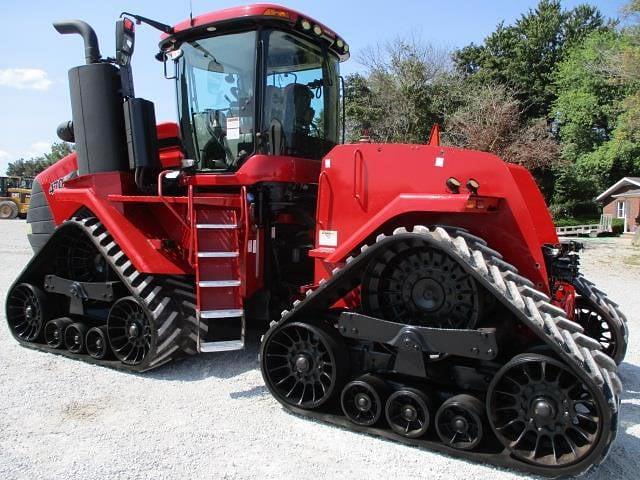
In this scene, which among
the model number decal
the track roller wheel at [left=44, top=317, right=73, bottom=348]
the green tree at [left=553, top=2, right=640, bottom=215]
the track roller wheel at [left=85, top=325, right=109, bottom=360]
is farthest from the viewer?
the green tree at [left=553, top=2, right=640, bottom=215]

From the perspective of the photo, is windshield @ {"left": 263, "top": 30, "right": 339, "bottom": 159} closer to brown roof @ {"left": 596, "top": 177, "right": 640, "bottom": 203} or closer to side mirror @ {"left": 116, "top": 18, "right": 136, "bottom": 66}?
side mirror @ {"left": 116, "top": 18, "right": 136, "bottom": 66}

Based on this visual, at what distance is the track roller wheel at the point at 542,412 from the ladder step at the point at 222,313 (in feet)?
7.12

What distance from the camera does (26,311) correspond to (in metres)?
5.67

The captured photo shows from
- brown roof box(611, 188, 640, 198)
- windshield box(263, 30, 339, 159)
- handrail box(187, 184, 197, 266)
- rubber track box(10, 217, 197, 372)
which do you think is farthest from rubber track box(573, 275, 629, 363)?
brown roof box(611, 188, 640, 198)

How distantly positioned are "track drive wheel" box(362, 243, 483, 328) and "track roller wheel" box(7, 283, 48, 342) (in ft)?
12.4

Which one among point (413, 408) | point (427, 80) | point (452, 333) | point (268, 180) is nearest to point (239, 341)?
point (268, 180)

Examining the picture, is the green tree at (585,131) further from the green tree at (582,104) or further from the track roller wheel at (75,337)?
the track roller wheel at (75,337)

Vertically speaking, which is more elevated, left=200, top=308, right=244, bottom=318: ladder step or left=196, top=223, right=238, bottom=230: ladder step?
left=196, top=223, right=238, bottom=230: ladder step

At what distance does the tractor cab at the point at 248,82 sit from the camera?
4582mm

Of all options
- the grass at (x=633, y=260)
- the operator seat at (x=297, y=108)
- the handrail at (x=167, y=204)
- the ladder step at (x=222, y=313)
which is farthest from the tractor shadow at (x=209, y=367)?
the grass at (x=633, y=260)

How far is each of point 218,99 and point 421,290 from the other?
8.82 ft

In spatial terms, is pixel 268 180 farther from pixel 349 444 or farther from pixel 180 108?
pixel 349 444

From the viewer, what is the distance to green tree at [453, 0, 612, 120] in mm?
37128

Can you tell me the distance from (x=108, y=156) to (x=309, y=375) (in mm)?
2945
